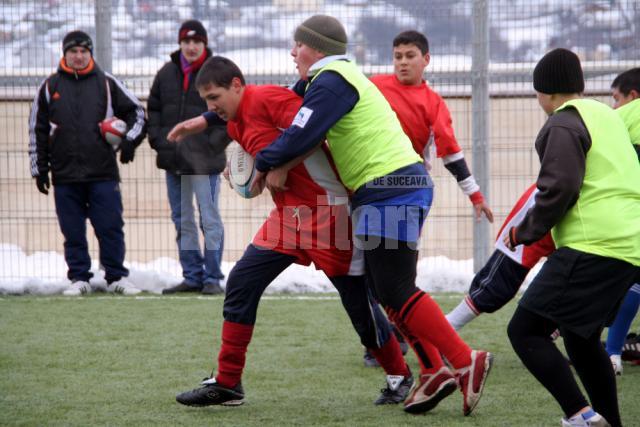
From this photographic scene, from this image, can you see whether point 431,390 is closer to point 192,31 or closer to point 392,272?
point 392,272

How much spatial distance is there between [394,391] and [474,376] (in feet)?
1.82

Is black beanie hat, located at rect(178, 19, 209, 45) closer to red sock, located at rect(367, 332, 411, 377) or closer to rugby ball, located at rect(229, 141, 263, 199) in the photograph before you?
rugby ball, located at rect(229, 141, 263, 199)

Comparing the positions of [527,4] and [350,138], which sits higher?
[527,4]

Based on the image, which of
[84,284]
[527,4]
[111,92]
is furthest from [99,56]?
[527,4]

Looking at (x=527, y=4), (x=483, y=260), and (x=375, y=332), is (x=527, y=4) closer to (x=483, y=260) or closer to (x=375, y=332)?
(x=483, y=260)

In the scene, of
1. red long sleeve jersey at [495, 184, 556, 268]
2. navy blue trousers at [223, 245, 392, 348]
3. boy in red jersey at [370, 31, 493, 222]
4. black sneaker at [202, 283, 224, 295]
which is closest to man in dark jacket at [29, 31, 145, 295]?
black sneaker at [202, 283, 224, 295]

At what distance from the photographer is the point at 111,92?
9.00 meters

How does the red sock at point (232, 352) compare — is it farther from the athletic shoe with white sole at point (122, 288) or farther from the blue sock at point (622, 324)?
the athletic shoe with white sole at point (122, 288)

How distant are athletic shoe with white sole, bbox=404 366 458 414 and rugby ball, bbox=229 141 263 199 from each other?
1.13 m

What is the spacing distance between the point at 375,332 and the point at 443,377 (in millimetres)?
469

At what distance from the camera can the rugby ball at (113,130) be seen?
28.9 feet

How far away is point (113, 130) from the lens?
880 centimetres

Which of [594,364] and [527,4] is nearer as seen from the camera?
[594,364]

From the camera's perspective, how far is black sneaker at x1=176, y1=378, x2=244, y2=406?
15.8 ft
